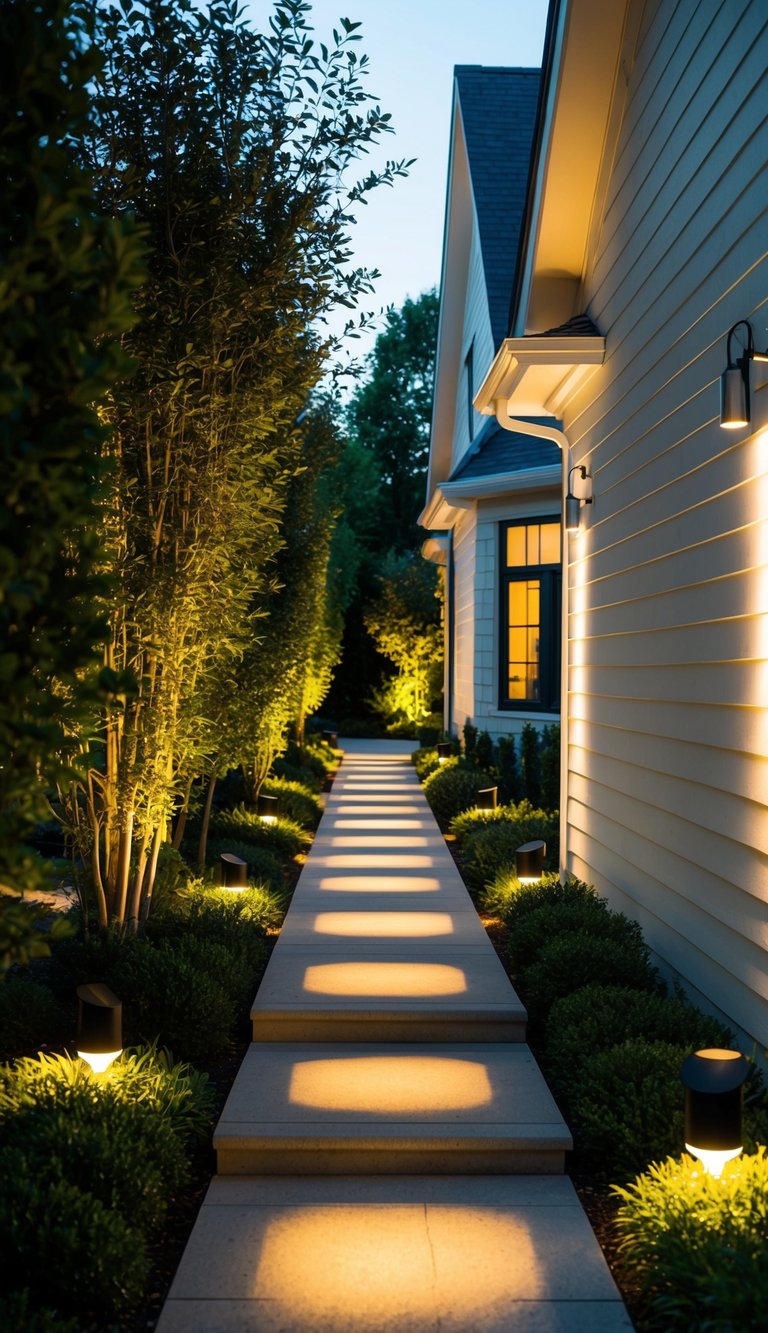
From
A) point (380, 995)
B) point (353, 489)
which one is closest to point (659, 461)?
point (380, 995)

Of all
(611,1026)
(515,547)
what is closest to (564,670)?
(611,1026)

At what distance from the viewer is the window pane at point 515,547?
468 inches

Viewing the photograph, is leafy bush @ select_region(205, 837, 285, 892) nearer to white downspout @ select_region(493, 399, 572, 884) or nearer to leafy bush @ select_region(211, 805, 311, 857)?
leafy bush @ select_region(211, 805, 311, 857)

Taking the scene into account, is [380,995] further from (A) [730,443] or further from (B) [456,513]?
(B) [456,513]

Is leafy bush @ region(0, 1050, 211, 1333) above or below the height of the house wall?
below

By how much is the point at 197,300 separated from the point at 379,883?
449cm

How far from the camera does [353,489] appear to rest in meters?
35.5

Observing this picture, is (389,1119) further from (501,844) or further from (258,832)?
(258,832)

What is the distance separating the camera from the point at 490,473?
11.8 m

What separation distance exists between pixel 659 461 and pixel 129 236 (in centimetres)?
355

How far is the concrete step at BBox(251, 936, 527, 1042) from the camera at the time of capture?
527cm

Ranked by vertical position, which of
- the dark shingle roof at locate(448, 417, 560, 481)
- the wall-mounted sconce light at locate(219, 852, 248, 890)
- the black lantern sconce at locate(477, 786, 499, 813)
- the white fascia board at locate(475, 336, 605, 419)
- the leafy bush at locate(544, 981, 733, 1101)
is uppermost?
the dark shingle roof at locate(448, 417, 560, 481)

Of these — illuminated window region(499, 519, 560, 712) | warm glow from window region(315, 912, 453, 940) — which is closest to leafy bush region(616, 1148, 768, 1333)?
warm glow from window region(315, 912, 453, 940)

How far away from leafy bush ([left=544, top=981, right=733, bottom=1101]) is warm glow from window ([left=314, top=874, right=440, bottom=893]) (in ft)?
11.0
